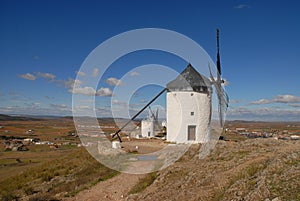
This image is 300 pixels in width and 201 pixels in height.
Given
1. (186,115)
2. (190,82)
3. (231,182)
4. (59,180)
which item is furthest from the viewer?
(190,82)

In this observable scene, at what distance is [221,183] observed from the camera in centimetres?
927

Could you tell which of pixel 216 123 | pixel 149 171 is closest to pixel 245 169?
pixel 149 171

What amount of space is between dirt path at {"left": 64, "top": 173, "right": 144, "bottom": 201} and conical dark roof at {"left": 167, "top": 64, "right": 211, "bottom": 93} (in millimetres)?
11806

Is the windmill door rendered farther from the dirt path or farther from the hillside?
the dirt path

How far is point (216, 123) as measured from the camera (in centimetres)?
2741

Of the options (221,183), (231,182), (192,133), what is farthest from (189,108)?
(231,182)

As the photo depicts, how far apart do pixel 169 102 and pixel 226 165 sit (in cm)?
1314

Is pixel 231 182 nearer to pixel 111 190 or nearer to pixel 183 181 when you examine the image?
pixel 183 181

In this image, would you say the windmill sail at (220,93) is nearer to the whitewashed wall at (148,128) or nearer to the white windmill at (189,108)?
the white windmill at (189,108)

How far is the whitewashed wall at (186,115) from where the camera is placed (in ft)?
78.6

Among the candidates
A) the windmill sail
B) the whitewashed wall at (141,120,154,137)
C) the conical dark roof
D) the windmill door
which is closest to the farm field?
the windmill door

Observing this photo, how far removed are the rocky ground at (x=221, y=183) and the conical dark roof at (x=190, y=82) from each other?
9.57m

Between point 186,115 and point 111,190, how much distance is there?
12.6 m

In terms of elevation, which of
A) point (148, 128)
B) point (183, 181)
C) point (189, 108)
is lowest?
point (183, 181)
